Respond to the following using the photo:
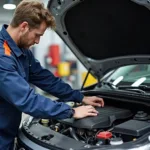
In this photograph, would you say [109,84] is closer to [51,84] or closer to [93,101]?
[93,101]

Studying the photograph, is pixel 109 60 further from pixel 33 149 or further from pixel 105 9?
pixel 33 149

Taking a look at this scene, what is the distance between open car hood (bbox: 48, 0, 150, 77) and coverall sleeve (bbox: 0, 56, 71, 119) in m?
0.80

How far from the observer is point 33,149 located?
159 centimetres

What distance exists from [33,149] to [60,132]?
296mm

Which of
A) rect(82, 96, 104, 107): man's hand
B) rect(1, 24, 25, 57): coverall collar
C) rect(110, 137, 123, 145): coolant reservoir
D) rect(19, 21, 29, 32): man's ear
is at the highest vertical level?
rect(19, 21, 29, 32): man's ear

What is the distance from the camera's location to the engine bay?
1.56 m

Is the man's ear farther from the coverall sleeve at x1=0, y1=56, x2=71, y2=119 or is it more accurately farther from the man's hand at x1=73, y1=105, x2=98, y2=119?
the man's hand at x1=73, y1=105, x2=98, y2=119

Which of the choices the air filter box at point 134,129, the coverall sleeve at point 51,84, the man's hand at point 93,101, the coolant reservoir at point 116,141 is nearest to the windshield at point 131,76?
the man's hand at point 93,101

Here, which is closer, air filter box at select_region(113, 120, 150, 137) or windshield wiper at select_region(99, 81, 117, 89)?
air filter box at select_region(113, 120, 150, 137)

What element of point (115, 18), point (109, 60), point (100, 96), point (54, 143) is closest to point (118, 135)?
point (54, 143)

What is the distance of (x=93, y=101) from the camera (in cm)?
214

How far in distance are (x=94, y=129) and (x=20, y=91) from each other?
0.52 metres

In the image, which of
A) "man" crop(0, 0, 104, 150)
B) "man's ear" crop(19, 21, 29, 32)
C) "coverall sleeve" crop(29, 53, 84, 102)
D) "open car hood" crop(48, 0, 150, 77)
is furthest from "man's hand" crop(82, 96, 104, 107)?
"man's ear" crop(19, 21, 29, 32)

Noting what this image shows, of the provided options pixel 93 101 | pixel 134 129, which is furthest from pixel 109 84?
pixel 134 129
